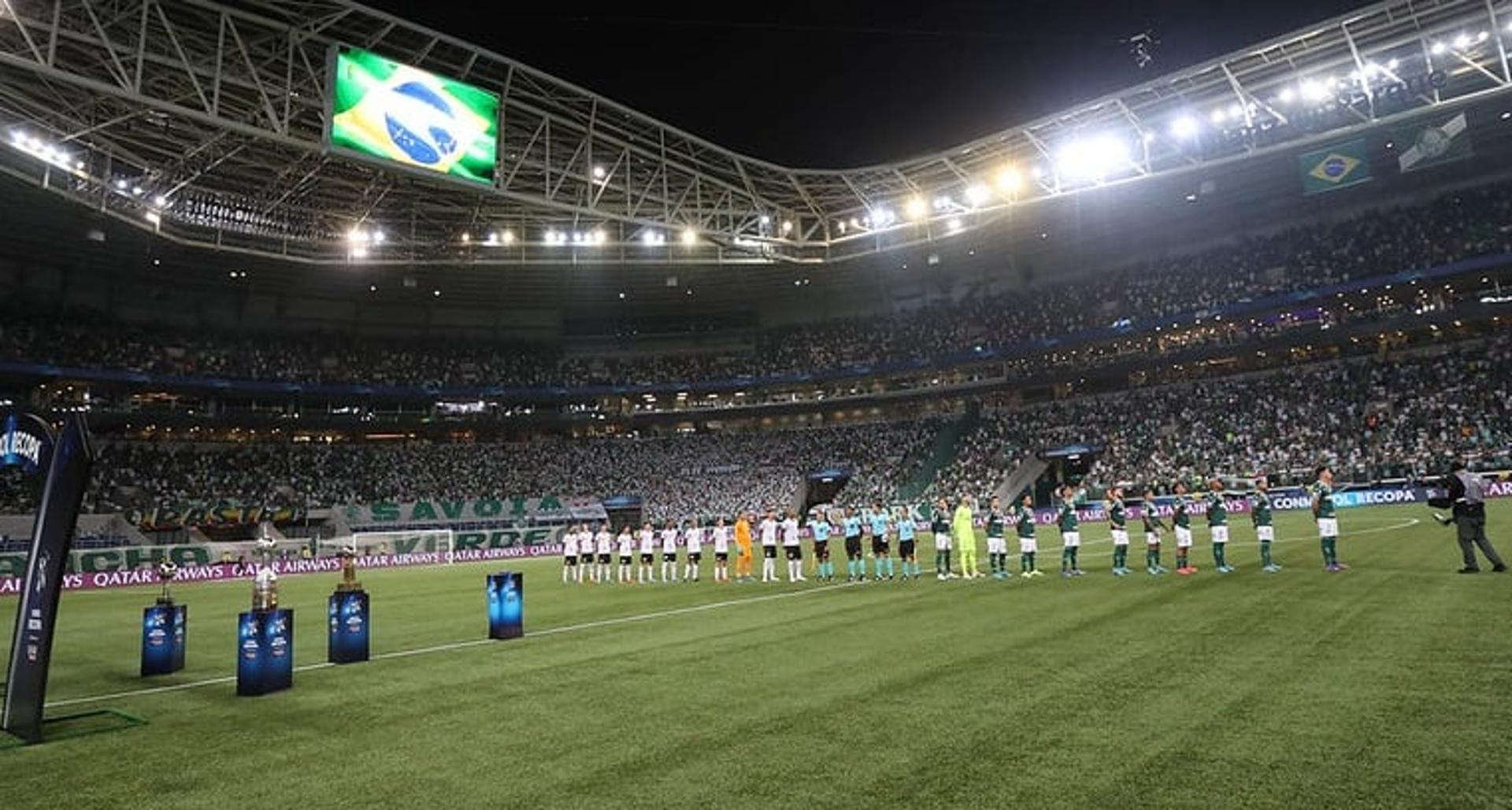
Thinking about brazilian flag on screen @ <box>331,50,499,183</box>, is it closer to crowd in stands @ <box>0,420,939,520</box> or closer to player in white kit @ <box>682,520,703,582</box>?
player in white kit @ <box>682,520,703,582</box>

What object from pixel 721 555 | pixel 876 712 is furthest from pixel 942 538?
pixel 876 712

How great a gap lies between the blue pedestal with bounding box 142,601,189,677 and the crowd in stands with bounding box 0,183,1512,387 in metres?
46.0

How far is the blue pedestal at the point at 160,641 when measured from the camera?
1089 cm

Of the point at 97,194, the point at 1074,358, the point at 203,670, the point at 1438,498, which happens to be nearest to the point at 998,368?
the point at 1074,358

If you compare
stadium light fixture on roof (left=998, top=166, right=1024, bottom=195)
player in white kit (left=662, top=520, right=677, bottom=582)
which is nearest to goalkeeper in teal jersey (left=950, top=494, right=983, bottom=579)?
player in white kit (left=662, top=520, right=677, bottom=582)

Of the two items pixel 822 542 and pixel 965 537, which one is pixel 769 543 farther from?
pixel 965 537

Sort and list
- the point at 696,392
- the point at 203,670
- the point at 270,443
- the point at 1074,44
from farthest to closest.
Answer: the point at 696,392 < the point at 270,443 < the point at 1074,44 < the point at 203,670

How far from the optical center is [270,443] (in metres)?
56.8

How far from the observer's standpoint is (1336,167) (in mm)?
29766

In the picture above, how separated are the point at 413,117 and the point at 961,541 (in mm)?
17330

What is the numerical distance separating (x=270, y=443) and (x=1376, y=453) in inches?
2494

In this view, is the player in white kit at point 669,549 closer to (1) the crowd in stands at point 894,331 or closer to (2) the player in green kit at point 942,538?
(2) the player in green kit at point 942,538

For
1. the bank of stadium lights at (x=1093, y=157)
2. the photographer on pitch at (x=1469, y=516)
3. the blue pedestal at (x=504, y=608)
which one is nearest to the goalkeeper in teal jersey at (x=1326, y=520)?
the photographer on pitch at (x=1469, y=516)

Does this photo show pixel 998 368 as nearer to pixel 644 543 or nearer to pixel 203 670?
pixel 644 543
